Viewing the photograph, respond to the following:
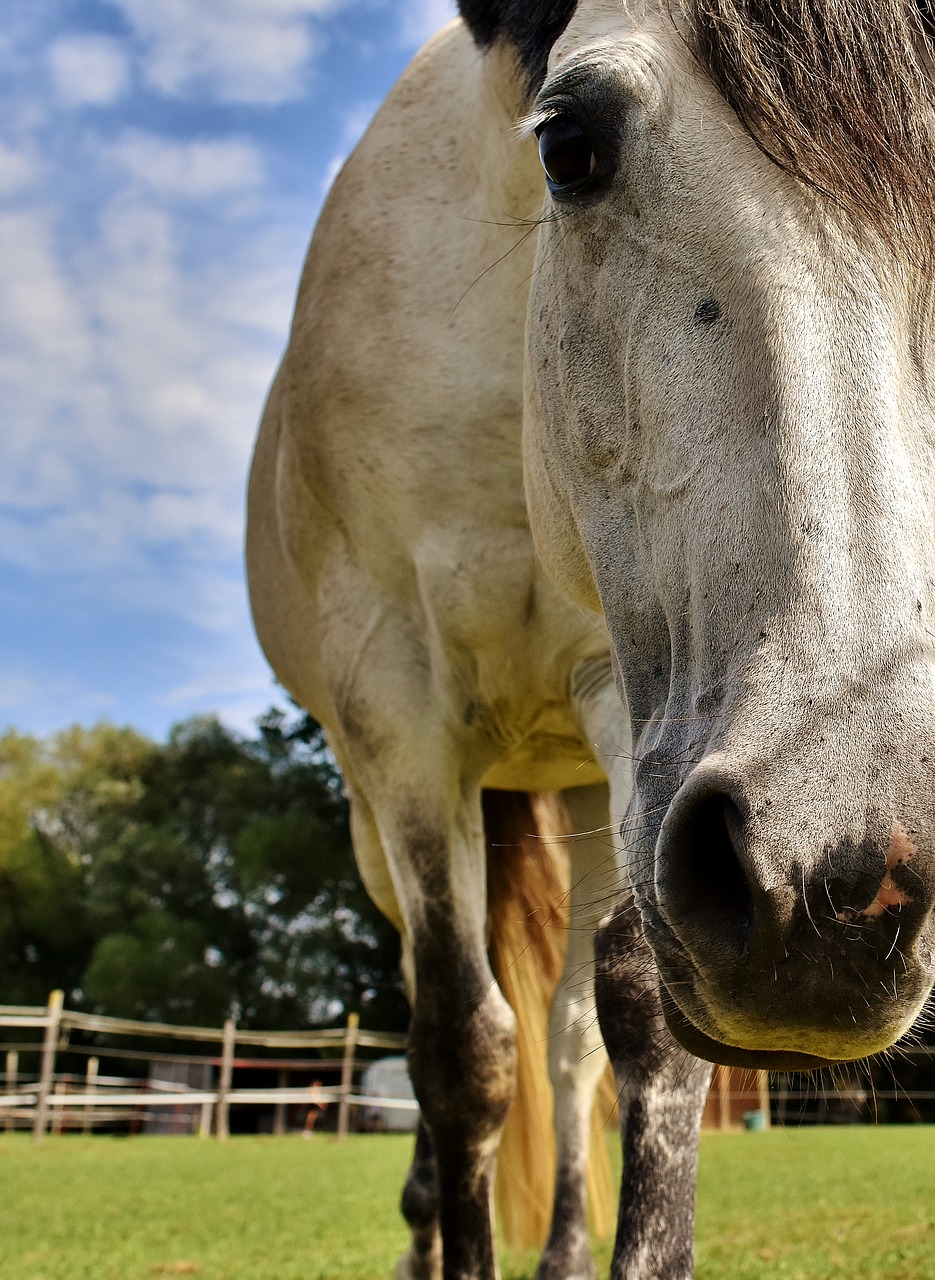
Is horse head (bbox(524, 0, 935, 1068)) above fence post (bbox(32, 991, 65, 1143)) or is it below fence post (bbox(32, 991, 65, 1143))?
above

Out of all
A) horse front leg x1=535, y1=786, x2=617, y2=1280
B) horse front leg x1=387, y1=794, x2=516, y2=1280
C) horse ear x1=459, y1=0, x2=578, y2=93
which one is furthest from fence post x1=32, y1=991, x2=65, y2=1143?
horse ear x1=459, y1=0, x2=578, y2=93

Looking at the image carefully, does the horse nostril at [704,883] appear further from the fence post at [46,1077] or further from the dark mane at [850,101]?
the fence post at [46,1077]

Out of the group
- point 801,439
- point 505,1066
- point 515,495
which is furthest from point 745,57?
point 505,1066

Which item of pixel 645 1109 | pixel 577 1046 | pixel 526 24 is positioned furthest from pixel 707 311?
pixel 577 1046

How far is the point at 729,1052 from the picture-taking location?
1.53 metres

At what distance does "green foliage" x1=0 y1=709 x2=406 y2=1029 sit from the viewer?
32.7 meters

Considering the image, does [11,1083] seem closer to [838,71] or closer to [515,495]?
[515,495]

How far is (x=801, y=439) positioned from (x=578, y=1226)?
10.6ft

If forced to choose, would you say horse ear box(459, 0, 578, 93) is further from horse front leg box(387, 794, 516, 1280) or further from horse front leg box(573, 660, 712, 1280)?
horse front leg box(387, 794, 516, 1280)

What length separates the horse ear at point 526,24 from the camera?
2426 millimetres

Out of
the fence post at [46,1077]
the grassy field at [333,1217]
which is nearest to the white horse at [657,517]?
the grassy field at [333,1217]

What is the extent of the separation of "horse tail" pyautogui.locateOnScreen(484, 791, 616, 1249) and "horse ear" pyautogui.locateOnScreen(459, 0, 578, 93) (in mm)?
2712

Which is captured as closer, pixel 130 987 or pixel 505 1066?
pixel 505 1066

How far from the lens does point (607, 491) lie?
199 cm
